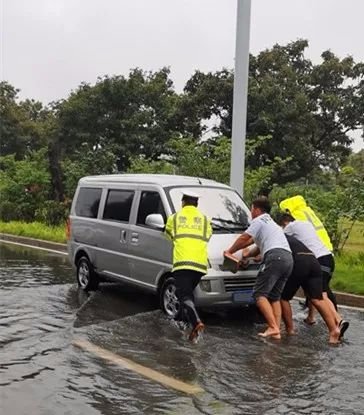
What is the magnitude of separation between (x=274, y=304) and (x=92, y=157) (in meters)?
16.7

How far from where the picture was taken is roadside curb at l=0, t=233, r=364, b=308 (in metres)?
10.2

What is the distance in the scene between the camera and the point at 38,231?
1906 cm

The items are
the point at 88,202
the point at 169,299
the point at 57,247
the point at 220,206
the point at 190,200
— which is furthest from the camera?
the point at 57,247

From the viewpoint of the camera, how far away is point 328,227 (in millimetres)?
14117

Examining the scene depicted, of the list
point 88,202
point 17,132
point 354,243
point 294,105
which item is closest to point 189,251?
point 88,202

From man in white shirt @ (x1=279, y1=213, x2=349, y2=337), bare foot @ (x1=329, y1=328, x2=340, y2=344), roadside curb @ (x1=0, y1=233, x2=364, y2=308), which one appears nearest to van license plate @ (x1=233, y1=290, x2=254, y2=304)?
man in white shirt @ (x1=279, y1=213, x2=349, y2=337)

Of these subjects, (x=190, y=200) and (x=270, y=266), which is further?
(x=190, y=200)

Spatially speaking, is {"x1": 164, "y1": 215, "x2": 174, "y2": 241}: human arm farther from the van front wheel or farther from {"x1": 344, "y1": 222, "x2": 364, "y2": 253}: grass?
{"x1": 344, "y1": 222, "x2": 364, "y2": 253}: grass

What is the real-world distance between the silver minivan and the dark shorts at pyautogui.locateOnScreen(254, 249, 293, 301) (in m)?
0.57

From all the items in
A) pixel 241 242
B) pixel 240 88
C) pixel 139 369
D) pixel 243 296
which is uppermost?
pixel 240 88

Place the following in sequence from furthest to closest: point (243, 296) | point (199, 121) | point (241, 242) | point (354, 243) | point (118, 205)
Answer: point (199, 121), point (354, 243), point (118, 205), point (243, 296), point (241, 242)

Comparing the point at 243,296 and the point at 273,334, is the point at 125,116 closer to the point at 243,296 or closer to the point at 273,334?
the point at 243,296

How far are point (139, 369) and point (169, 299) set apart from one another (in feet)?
7.51

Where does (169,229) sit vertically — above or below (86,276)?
above
